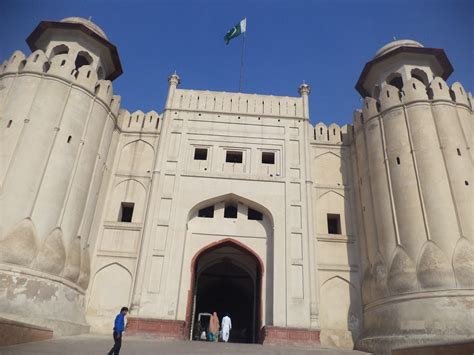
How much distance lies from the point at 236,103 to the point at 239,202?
4788 mm

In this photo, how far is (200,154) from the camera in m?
17.8

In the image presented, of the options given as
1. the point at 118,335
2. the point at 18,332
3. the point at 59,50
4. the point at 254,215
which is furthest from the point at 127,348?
the point at 59,50

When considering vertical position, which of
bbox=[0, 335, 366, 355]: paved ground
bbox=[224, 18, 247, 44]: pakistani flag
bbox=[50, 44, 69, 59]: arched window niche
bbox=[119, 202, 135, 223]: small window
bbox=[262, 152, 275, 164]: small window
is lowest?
bbox=[0, 335, 366, 355]: paved ground

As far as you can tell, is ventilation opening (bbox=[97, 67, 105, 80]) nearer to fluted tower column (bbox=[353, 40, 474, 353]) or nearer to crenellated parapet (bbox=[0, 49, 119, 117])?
crenellated parapet (bbox=[0, 49, 119, 117])

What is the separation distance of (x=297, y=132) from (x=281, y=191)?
3.07 m

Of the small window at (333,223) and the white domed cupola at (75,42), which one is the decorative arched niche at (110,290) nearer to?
the small window at (333,223)

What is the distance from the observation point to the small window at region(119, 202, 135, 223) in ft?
53.5

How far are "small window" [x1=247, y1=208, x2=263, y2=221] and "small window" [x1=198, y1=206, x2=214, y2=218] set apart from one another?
1474mm

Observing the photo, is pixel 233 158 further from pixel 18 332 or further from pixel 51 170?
pixel 18 332

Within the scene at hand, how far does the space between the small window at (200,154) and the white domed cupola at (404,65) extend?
25.7 ft

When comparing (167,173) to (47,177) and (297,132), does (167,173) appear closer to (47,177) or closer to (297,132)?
(47,177)

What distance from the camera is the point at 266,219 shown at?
52.7 ft

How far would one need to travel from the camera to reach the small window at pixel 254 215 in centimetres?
1632

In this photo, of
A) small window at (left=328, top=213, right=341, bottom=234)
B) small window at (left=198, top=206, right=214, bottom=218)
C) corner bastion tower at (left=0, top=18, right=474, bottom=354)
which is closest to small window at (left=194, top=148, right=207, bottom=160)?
corner bastion tower at (left=0, top=18, right=474, bottom=354)
